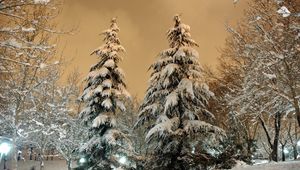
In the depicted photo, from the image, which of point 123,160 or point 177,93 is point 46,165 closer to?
point 123,160

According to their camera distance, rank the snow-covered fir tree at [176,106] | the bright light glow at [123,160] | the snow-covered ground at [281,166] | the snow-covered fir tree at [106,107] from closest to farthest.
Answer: the snow-covered ground at [281,166] → the snow-covered fir tree at [176,106] → the snow-covered fir tree at [106,107] → the bright light glow at [123,160]

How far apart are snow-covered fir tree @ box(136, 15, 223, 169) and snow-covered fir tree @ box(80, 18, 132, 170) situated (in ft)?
7.12

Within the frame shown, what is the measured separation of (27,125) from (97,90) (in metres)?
5.35

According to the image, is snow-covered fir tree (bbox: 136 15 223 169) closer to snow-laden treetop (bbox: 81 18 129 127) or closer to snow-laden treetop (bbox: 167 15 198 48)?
snow-laden treetop (bbox: 167 15 198 48)

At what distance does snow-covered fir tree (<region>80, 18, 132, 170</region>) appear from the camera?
25031 millimetres

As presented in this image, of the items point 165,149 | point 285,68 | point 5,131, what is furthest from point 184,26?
point 5,131

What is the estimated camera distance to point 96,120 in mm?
24953

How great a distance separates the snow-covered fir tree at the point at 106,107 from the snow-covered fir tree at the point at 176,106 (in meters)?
2.17

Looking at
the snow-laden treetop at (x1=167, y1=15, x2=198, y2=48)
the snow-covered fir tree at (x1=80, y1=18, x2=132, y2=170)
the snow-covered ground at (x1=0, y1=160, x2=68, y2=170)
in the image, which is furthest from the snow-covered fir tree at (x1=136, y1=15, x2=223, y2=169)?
the snow-covered ground at (x1=0, y1=160, x2=68, y2=170)

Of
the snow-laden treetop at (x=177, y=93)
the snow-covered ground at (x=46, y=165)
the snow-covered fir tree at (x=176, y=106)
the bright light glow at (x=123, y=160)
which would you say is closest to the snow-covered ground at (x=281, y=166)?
the snow-covered fir tree at (x=176, y=106)

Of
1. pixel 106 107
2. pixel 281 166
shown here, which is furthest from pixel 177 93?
pixel 281 166

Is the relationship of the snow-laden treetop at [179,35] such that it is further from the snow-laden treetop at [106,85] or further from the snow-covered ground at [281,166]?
the snow-covered ground at [281,166]

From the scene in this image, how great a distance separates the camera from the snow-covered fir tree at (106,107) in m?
25.0

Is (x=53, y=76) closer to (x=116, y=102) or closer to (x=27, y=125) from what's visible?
(x=27, y=125)
